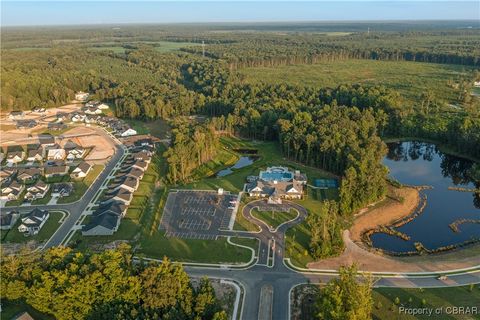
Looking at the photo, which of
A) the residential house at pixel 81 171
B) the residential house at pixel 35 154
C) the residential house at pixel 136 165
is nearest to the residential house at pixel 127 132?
the residential house at pixel 35 154

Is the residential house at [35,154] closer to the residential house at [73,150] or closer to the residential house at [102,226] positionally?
the residential house at [73,150]

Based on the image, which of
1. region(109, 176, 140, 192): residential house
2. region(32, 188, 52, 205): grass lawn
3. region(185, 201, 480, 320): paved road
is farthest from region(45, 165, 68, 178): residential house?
region(185, 201, 480, 320): paved road

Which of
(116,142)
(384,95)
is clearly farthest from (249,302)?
(384,95)

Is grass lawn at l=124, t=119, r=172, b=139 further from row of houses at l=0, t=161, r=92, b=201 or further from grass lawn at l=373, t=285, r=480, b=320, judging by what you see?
grass lawn at l=373, t=285, r=480, b=320

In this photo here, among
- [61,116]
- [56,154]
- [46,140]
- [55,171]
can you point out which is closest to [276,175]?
[55,171]

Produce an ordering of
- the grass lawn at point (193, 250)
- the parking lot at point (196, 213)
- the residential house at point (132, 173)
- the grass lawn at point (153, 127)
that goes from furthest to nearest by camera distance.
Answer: the grass lawn at point (153, 127)
the residential house at point (132, 173)
the parking lot at point (196, 213)
the grass lawn at point (193, 250)

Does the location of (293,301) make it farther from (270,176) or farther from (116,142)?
(116,142)
